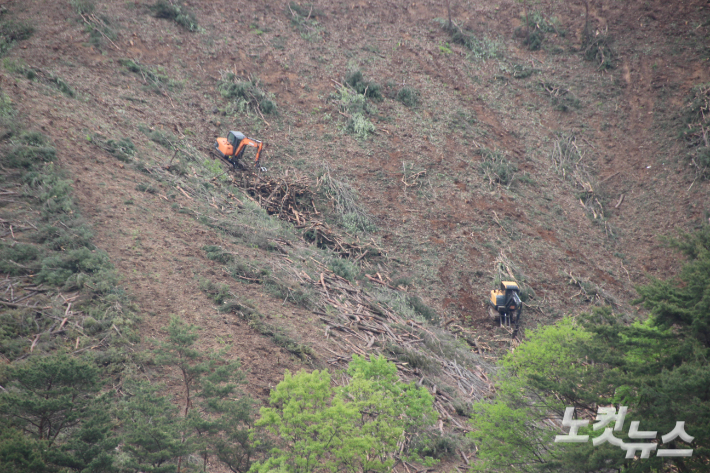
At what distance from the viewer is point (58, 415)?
4.82m

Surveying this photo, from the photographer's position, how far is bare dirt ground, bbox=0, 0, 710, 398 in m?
10.6

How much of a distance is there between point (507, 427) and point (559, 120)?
63.5 ft

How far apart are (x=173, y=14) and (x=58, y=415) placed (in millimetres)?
20652

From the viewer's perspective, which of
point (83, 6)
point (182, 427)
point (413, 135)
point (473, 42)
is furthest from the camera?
point (473, 42)

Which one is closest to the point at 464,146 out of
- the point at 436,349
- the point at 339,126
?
the point at 339,126

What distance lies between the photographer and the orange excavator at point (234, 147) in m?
15.4

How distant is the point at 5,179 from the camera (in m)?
9.77

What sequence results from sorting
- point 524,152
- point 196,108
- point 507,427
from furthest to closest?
1. point 524,152
2. point 196,108
3. point 507,427

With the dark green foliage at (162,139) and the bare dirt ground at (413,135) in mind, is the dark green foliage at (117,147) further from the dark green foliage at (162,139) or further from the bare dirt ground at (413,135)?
the dark green foliage at (162,139)

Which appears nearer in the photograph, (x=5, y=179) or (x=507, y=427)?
(x=507, y=427)

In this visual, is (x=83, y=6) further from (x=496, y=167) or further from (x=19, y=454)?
(x=19, y=454)

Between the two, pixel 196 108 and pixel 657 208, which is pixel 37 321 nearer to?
pixel 196 108

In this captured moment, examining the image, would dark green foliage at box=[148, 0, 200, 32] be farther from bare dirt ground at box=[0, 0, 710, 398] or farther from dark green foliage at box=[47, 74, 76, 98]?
dark green foliage at box=[47, 74, 76, 98]

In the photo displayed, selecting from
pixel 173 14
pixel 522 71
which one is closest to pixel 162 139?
pixel 173 14
